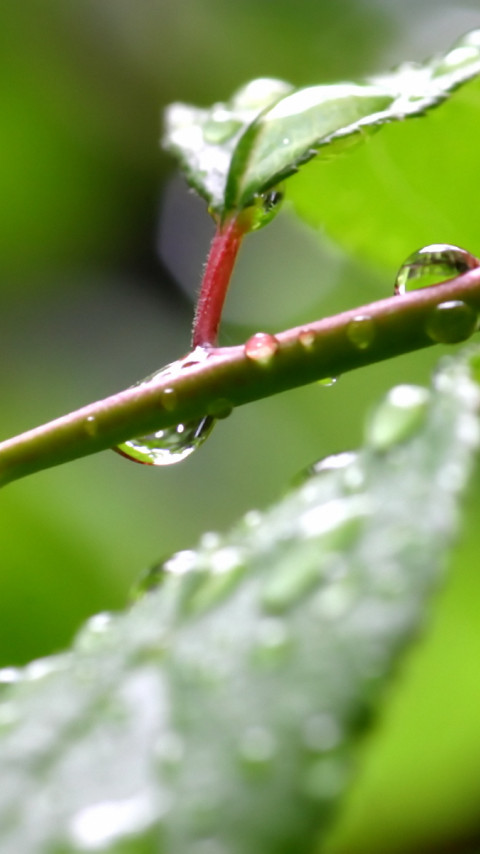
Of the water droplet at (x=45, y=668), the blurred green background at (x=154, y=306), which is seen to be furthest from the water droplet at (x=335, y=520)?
the blurred green background at (x=154, y=306)

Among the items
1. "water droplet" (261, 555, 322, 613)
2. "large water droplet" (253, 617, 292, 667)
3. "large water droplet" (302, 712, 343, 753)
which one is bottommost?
"large water droplet" (302, 712, 343, 753)

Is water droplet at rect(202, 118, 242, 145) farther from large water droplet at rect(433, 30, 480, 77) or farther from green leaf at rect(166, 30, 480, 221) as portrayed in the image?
large water droplet at rect(433, 30, 480, 77)

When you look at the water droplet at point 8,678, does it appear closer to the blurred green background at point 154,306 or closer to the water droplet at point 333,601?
the water droplet at point 333,601

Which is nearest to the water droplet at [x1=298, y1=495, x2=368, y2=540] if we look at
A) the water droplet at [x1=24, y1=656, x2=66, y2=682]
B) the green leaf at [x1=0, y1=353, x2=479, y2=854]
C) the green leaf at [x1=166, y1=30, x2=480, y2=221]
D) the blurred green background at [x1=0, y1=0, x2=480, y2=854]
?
the green leaf at [x1=0, y1=353, x2=479, y2=854]

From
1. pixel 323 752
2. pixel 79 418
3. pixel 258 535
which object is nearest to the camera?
pixel 323 752

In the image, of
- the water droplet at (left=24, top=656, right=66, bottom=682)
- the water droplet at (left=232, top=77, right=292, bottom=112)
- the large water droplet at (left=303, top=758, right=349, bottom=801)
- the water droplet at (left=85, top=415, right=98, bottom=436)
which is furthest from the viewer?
the water droplet at (left=232, top=77, right=292, bottom=112)

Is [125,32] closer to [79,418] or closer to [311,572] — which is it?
[79,418]

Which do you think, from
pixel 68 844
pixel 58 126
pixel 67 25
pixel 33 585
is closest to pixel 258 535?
pixel 68 844
